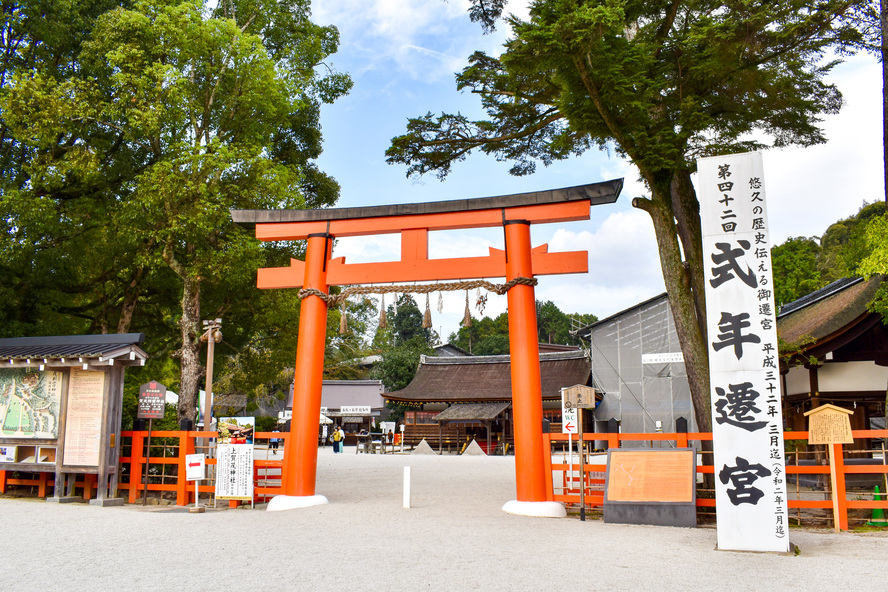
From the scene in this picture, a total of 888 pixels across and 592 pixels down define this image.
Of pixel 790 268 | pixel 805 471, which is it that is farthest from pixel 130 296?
pixel 790 268

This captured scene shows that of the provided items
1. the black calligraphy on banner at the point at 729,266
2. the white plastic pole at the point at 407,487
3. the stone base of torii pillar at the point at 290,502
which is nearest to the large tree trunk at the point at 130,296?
the stone base of torii pillar at the point at 290,502

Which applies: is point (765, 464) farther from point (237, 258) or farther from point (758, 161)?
point (237, 258)

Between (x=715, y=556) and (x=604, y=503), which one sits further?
(x=604, y=503)

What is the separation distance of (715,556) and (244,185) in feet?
38.0

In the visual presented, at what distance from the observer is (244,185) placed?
1375 centimetres

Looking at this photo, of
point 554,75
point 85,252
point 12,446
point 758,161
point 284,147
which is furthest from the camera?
point 284,147

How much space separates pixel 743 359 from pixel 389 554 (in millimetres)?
3911

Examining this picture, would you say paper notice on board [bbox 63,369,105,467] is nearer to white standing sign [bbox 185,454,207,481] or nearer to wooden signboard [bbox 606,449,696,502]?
white standing sign [bbox 185,454,207,481]

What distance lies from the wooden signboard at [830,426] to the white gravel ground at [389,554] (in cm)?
107

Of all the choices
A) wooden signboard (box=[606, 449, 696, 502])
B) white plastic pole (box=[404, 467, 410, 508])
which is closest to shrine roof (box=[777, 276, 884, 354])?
wooden signboard (box=[606, 449, 696, 502])

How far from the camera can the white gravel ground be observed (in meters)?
4.79

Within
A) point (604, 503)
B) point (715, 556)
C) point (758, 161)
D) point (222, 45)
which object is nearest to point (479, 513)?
point (604, 503)

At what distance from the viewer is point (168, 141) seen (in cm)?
1420

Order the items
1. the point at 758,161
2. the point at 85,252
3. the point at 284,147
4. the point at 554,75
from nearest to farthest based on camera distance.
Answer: the point at 758,161 → the point at 554,75 → the point at 85,252 → the point at 284,147
